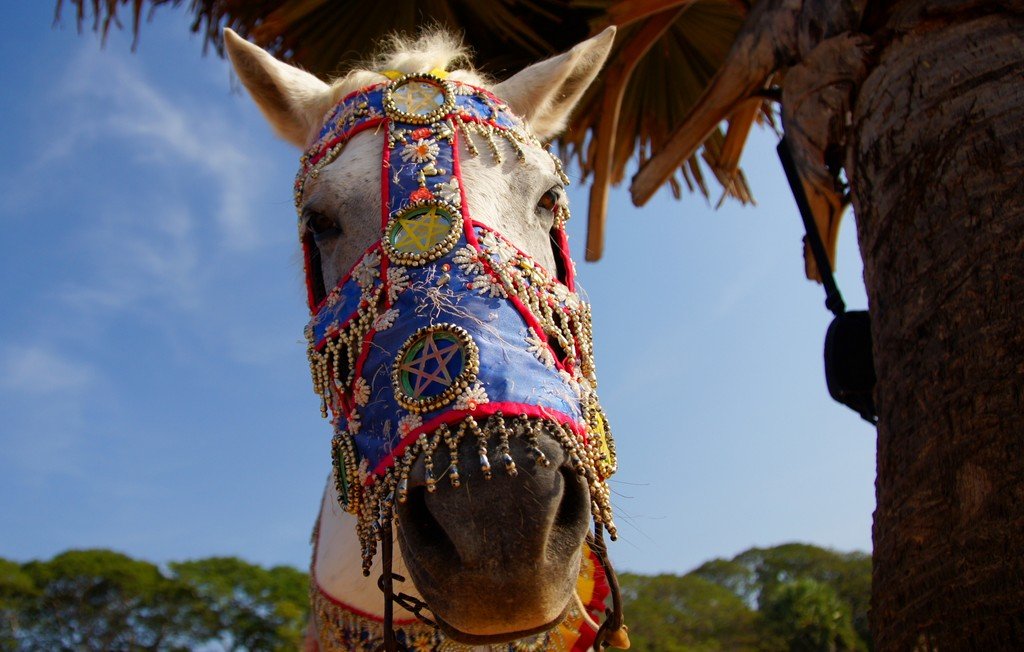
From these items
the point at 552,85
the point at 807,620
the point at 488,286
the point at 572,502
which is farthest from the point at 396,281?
the point at 807,620

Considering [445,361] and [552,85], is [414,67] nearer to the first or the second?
[552,85]

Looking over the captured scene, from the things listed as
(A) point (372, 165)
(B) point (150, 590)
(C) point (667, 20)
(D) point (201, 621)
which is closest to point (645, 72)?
(C) point (667, 20)

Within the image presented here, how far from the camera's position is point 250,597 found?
71.9 ft

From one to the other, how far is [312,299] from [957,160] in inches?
75.4

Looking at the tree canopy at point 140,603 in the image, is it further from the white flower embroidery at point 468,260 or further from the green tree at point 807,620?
the white flower embroidery at point 468,260

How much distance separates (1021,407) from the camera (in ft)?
5.83

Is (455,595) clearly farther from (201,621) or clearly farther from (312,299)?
(201,621)

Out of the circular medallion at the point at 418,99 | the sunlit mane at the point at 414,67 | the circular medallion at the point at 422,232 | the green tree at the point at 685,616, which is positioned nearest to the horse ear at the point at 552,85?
the sunlit mane at the point at 414,67

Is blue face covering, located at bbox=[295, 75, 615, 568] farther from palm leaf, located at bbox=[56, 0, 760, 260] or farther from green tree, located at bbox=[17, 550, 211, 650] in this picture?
green tree, located at bbox=[17, 550, 211, 650]

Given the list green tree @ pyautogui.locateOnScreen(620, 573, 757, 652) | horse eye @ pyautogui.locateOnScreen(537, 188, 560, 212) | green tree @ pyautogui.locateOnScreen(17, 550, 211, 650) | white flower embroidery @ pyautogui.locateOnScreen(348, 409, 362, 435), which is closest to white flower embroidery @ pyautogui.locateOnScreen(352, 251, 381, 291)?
white flower embroidery @ pyautogui.locateOnScreen(348, 409, 362, 435)

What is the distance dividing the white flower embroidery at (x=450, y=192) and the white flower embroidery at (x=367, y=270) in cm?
24

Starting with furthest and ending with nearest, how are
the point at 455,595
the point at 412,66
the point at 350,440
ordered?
the point at 412,66, the point at 350,440, the point at 455,595

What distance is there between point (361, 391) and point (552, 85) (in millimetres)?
1690

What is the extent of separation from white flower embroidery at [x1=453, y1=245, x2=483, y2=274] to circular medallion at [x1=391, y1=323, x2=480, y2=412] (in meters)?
0.22
